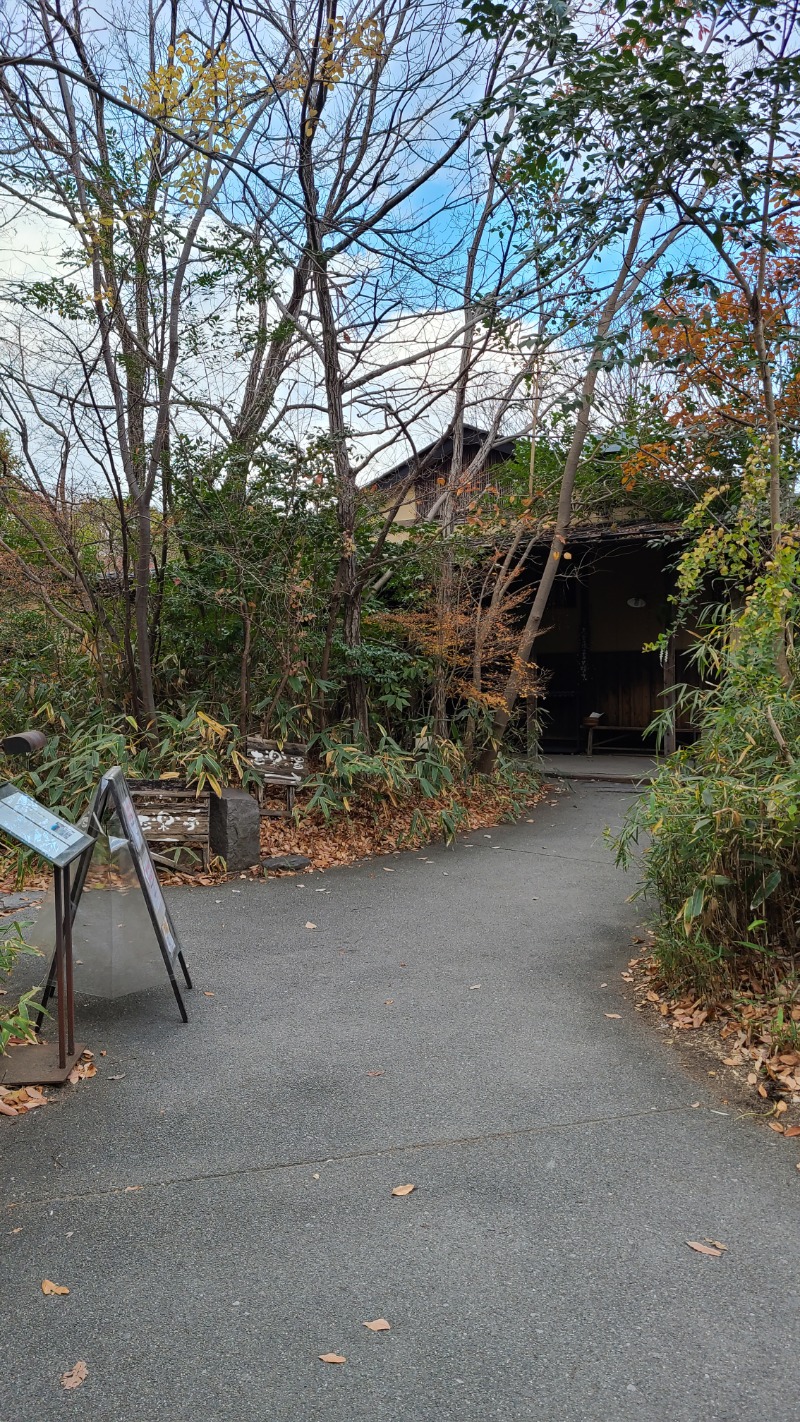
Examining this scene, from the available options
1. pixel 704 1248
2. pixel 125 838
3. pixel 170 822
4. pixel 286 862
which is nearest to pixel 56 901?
pixel 125 838

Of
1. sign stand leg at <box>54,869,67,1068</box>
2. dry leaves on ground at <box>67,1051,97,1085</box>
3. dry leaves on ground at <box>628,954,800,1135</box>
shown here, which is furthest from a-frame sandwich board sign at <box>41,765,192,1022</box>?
dry leaves on ground at <box>628,954,800,1135</box>

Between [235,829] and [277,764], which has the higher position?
[277,764]

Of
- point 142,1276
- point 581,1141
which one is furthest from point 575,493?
point 142,1276

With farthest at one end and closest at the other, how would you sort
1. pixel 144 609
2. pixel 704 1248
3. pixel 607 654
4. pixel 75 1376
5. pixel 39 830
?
1. pixel 607 654
2. pixel 144 609
3. pixel 39 830
4. pixel 704 1248
5. pixel 75 1376

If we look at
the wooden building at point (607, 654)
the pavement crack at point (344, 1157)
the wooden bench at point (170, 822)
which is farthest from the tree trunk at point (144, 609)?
the wooden building at point (607, 654)

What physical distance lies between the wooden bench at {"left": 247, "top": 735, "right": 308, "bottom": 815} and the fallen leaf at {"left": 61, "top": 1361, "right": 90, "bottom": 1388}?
18.6 ft

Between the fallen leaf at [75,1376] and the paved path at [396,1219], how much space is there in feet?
0.07

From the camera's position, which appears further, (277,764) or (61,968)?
(277,764)

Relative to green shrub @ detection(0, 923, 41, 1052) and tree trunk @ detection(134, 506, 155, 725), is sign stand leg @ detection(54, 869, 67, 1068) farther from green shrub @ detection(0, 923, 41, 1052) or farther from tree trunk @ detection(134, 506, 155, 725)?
tree trunk @ detection(134, 506, 155, 725)

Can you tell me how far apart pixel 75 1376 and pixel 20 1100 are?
156cm

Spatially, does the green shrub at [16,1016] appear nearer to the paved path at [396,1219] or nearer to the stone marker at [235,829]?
the paved path at [396,1219]

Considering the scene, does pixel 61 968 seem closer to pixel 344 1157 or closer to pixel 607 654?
pixel 344 1157

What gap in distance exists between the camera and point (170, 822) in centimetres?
694

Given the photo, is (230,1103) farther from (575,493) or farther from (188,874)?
(575,493)
